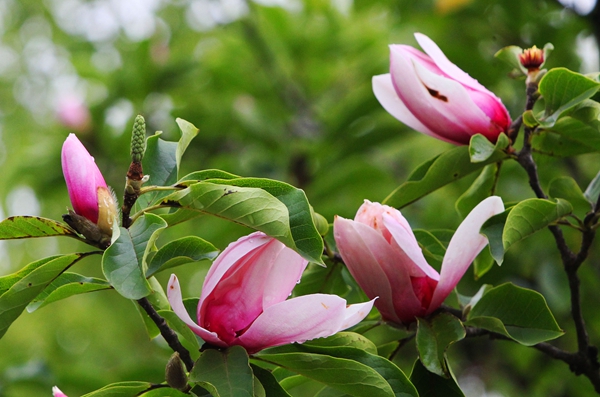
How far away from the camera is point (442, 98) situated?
126 cm

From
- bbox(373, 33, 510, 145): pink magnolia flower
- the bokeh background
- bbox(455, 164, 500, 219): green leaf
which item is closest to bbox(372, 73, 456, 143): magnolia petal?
bbox(373, 33, 510, 145): pink magnolia flower

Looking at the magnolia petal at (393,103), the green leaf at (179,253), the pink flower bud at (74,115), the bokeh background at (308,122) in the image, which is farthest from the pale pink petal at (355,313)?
the pink flower bud at (74,115)

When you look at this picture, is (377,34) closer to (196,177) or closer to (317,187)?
(317,187)

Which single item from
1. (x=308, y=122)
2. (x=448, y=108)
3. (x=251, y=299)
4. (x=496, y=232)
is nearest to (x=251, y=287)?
(x=251, y=299)

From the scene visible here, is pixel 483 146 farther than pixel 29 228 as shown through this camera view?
Yes

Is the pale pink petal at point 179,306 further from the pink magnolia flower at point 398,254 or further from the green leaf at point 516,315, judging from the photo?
the green leaf at point 516,315

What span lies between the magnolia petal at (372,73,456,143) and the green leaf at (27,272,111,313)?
62 centimetres

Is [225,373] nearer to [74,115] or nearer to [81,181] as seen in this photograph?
[81,181]

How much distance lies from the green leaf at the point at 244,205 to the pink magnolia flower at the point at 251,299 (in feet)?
0.19

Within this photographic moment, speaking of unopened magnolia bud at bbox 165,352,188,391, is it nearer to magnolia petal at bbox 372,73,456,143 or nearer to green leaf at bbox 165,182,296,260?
green leaf at bbox 165,182,296,260

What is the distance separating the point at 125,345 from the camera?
15.2 ft

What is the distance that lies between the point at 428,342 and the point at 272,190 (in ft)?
1.08

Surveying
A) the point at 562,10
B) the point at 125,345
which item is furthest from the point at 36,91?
the point at 562,10

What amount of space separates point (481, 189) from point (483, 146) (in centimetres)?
25
